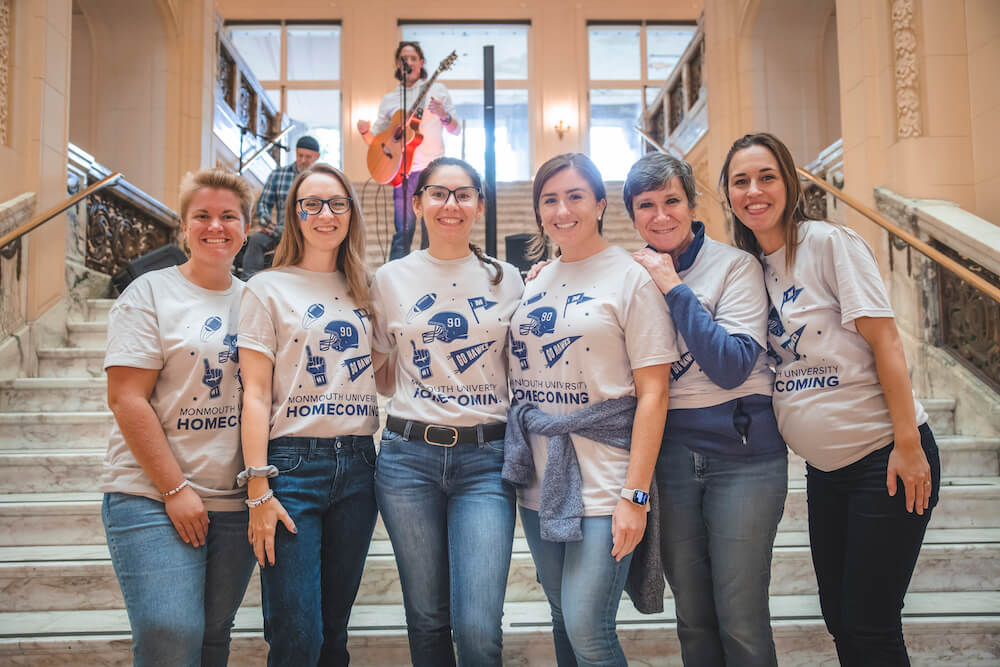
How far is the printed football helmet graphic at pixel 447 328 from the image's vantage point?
5.67 ft

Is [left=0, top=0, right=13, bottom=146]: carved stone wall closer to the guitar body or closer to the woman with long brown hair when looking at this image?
the guitar body

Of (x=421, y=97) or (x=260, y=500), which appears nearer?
(x=260, y=500)

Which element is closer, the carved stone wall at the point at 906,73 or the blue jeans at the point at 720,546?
the blue jeans at the point at 720,546

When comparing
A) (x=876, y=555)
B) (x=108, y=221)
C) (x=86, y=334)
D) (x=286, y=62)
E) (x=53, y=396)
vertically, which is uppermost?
(x=286, y=62)

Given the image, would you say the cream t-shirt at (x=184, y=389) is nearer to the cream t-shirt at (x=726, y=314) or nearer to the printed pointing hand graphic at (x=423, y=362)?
the printed pointing hand graphic at (x=423, y=362)

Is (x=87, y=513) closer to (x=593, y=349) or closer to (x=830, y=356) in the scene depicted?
(x=593, y=349)

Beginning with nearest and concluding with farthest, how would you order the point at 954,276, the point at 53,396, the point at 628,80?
the point at 53,396 < the point at 954,276 < the point at 628,80

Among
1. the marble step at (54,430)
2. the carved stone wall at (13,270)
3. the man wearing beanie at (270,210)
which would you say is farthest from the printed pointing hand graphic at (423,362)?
the man wearing beanie at (270,210)

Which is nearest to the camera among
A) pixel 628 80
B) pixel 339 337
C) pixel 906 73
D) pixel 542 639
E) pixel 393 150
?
pixel 339 337

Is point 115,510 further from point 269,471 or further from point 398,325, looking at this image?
point 398,325

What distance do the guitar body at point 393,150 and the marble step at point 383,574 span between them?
2464mm

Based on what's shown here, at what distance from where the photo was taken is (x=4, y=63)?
12.9 ft

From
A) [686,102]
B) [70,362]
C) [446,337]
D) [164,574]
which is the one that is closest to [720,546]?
[446,337]

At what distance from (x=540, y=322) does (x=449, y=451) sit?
1.27 feet
